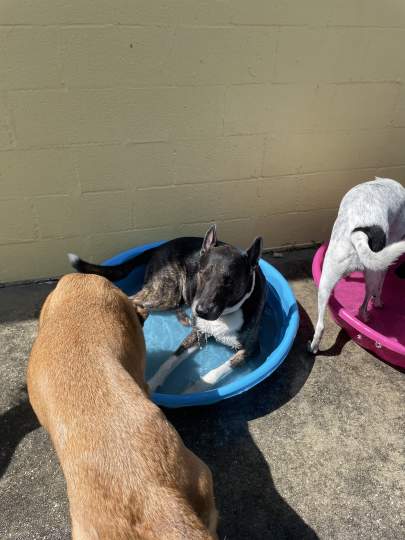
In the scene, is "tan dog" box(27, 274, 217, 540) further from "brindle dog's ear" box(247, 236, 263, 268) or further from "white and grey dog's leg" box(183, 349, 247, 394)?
"brindle dog's ear" box(247, 236, 263, 268)

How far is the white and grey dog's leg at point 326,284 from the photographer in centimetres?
341

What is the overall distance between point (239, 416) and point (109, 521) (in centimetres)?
173

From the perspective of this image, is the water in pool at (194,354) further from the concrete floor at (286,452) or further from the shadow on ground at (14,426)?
the shadow on ground at (14,426)

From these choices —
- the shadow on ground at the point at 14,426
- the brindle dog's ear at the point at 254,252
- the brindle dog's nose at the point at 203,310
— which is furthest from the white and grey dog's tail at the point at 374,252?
the shadow on ground at the point at 14,426

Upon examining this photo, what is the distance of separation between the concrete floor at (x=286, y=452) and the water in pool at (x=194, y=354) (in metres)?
0.36

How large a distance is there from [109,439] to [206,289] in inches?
67.1

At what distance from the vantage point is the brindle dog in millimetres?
3357

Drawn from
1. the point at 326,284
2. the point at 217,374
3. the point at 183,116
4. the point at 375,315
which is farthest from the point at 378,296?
the point at 183,116

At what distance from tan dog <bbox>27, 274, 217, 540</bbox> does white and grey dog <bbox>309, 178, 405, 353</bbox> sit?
1.79 meters

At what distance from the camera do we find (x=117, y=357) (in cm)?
218

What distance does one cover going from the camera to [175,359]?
151 inches

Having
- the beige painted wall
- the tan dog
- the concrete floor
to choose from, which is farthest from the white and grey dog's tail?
the tan dog

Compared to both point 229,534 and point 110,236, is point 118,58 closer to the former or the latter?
point 110,236

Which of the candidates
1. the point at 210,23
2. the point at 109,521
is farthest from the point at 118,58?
the point at 109,521
